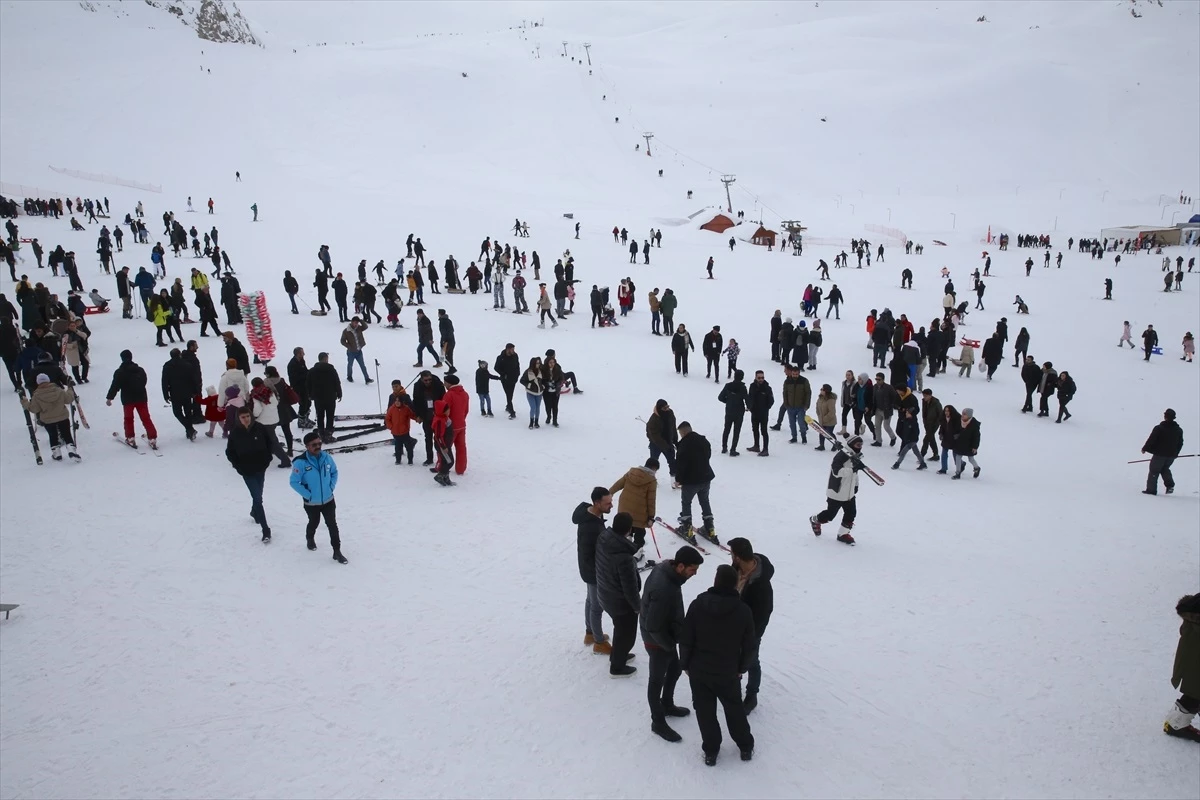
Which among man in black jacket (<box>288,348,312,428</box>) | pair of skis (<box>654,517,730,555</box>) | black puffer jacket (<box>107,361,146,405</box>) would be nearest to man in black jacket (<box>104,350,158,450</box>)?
A: black puffer jacket (<box>107,361,146,405</box>)

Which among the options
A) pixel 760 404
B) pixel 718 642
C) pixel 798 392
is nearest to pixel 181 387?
pixel 760 404

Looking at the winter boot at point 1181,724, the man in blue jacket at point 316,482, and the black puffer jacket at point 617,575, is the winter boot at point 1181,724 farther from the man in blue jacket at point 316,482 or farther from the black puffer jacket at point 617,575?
the man in blue jacket at point 316,482

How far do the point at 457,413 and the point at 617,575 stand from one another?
205 inches

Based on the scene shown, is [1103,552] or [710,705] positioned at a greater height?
[710,705]

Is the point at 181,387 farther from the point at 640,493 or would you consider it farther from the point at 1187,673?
the point at 1187,673

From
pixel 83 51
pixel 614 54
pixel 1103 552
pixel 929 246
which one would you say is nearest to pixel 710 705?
pixel 1103 552

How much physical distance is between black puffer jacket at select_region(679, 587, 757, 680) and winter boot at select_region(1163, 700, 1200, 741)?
3.50 metres

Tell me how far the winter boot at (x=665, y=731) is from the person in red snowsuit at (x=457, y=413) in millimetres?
5500

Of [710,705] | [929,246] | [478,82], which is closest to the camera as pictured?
[710,705]

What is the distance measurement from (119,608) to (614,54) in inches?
4094

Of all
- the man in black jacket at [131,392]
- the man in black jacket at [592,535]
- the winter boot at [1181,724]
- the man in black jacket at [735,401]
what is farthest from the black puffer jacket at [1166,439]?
the man in black jacket at [131,392]

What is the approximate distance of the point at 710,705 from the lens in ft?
14.6

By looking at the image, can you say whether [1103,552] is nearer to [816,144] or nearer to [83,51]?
[816,144]

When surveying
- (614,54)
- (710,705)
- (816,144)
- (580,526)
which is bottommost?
(710,705)
